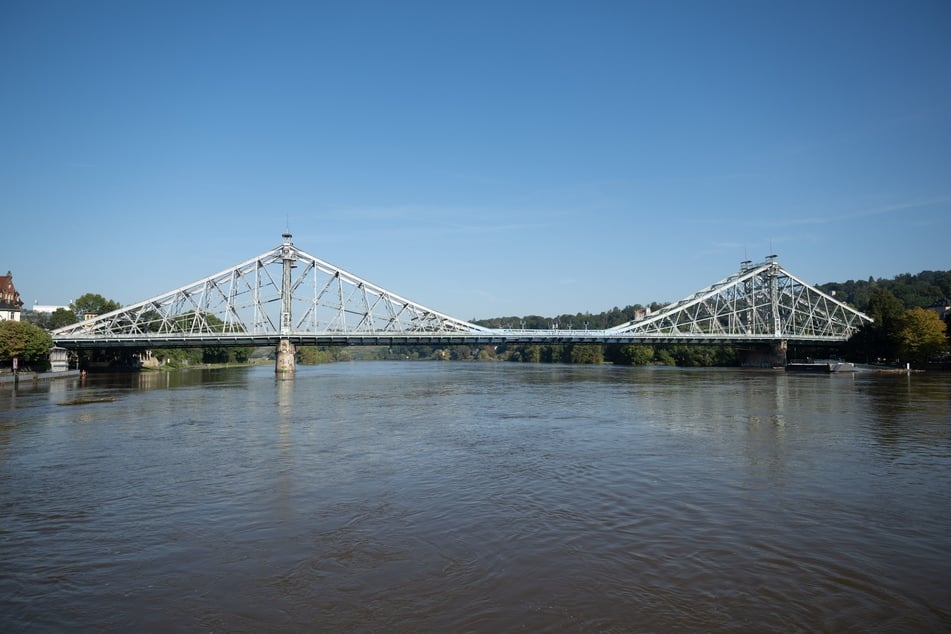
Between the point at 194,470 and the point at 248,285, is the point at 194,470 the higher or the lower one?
the lower one

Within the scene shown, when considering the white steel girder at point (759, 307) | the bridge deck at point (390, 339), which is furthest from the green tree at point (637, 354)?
the bridge deck at point (390, 339)

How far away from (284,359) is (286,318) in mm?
6766

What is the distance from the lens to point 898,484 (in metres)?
12.8

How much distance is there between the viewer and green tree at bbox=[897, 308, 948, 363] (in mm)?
66812

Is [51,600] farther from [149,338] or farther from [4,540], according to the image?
[149,338]

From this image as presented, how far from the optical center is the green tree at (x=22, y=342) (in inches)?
2062

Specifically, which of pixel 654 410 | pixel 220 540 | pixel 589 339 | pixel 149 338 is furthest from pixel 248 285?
pixel 220 540

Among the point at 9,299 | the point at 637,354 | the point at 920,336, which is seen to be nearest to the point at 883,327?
the point at 920,336

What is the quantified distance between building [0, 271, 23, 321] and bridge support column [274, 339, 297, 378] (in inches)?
1344

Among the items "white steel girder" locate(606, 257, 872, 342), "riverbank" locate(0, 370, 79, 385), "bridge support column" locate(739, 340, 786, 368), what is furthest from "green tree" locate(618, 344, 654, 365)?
"riverbank" locate(0, 370, 79, 385)

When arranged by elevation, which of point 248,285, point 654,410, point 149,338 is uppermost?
point 248,285

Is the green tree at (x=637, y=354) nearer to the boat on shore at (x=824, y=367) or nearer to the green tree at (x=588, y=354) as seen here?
the green tree at (x=588, y=354)

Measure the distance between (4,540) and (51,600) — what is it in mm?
3206

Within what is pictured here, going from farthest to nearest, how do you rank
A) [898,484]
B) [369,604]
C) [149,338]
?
[149,338] → [898,484] → [369,604]
